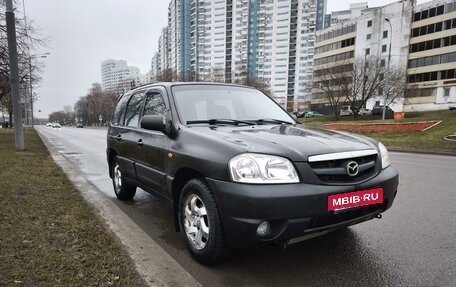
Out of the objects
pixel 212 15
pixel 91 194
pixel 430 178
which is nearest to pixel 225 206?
pixel 91 194

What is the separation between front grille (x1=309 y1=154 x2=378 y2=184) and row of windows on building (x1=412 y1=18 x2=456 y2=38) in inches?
2708

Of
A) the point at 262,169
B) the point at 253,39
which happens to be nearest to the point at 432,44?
the point at 262,169

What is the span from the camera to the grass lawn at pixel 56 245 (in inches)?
113

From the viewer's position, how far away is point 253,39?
443 feet

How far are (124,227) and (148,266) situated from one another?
1.24 metres

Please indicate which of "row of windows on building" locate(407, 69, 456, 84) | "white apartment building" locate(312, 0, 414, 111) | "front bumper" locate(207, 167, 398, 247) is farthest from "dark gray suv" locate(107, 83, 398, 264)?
"row of windows on building" locate(407, 69, 456, 84)

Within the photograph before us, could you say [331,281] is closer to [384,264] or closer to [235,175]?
[384,264]

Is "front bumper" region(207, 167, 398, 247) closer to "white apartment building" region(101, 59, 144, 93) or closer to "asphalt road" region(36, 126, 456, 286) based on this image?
"asphalt road" region(36, 126, 456, 286)

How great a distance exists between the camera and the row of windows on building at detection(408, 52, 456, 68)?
5927 cm

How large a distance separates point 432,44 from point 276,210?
71.7m

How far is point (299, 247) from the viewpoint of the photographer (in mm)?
3783

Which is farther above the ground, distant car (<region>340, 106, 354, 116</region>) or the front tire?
distant car (<region>340, 106, 354, 116</region>)

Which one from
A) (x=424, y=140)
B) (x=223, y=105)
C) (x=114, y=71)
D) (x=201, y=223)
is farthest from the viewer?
(x=114, y=71)

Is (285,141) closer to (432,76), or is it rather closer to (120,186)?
(120,186)
